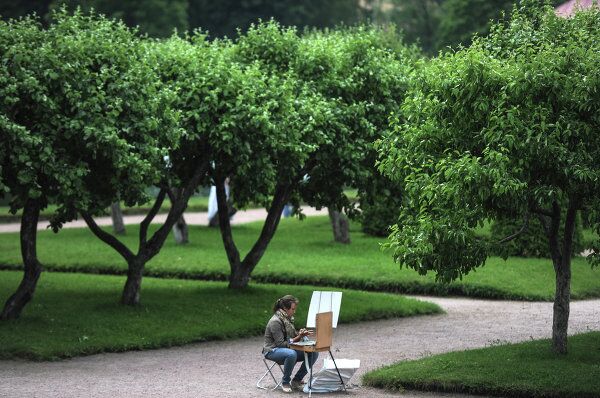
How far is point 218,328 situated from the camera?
21.5 m

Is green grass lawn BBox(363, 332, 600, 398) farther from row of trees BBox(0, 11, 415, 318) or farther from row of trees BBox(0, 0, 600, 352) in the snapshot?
row of trees BBox(0, 11, 415, 318)

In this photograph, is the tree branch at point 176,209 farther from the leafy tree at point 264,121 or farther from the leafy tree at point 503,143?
the leafy tree at point 503,143

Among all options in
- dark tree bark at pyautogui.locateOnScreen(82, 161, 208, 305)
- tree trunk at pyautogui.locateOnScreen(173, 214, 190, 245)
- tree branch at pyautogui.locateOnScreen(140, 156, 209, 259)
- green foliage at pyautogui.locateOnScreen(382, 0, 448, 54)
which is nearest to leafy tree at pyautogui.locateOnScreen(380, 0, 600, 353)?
tree branch at pyautogui.locateOnScreen(140, 156, 209, 259)

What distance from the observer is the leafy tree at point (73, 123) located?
19062 millimetres

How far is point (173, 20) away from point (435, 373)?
58045mm

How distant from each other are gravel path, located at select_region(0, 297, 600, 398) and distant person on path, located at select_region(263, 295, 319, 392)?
0.27m

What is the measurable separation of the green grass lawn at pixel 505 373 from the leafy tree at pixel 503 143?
2.55ft

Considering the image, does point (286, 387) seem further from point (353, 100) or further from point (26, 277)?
point (353, 100)

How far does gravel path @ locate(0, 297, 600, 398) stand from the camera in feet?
53.2

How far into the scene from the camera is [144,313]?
22250 mm

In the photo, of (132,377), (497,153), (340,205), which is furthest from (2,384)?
(340,205)

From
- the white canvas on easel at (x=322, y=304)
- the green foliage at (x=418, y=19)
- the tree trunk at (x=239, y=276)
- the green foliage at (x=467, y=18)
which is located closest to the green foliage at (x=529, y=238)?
the tree trunk at (x=239, y=276)

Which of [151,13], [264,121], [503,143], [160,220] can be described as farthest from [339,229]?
[151,13]

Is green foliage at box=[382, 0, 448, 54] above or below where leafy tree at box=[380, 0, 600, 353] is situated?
above
